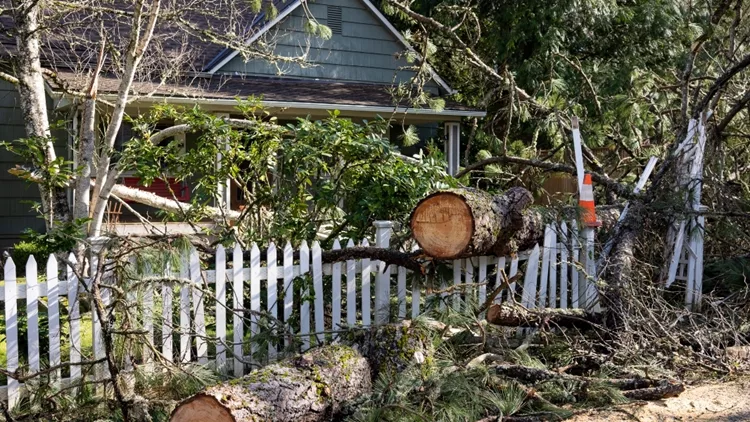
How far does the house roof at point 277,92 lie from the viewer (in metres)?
10.3

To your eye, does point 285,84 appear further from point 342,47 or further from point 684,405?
point 684,405

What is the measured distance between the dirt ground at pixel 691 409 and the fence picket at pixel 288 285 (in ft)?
6.88

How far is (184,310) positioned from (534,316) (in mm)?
2413

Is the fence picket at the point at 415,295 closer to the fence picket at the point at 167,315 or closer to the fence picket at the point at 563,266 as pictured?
the fence picket at the point at 563,266

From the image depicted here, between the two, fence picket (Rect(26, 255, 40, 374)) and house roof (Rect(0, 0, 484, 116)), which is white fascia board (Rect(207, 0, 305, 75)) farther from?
fence picket (Rect(26, 255, 40, 374))

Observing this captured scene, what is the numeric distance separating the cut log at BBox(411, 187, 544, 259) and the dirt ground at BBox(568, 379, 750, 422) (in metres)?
1.58

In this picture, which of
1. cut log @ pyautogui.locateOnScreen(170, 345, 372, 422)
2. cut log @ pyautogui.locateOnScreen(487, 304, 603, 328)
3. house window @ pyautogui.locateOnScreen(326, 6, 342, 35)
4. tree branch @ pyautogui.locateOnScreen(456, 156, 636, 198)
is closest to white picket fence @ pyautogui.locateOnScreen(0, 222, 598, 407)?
cut log @ pyautogui.locateOnScreen(487, 304, 603, 328)

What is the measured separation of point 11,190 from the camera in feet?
39.4

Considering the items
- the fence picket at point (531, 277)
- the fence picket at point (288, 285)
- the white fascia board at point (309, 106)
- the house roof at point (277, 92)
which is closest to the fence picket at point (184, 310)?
the fence picket at point (288, 285)

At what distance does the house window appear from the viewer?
14.1 metres

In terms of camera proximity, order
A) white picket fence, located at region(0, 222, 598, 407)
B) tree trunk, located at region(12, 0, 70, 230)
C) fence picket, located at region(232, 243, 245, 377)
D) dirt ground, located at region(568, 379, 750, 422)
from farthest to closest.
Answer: tree trunk, located at region(12, 0, 70, 230) → fence picket, located at region(232, 243, 245, 377) → white picket fence, located at region(0, 222, 598, 407) → dirt ground, located at region(568, 379, 750, 422)

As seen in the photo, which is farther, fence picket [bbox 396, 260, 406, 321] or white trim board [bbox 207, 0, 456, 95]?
white trim board [bbox 207, 0, 456, 95]

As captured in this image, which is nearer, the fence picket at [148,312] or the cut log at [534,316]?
the fence picket at [148,312]

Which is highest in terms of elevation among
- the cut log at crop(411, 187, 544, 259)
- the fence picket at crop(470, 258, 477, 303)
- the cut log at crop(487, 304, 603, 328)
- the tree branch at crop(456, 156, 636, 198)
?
the tree branch at crop(456, 156, 636, 198)
